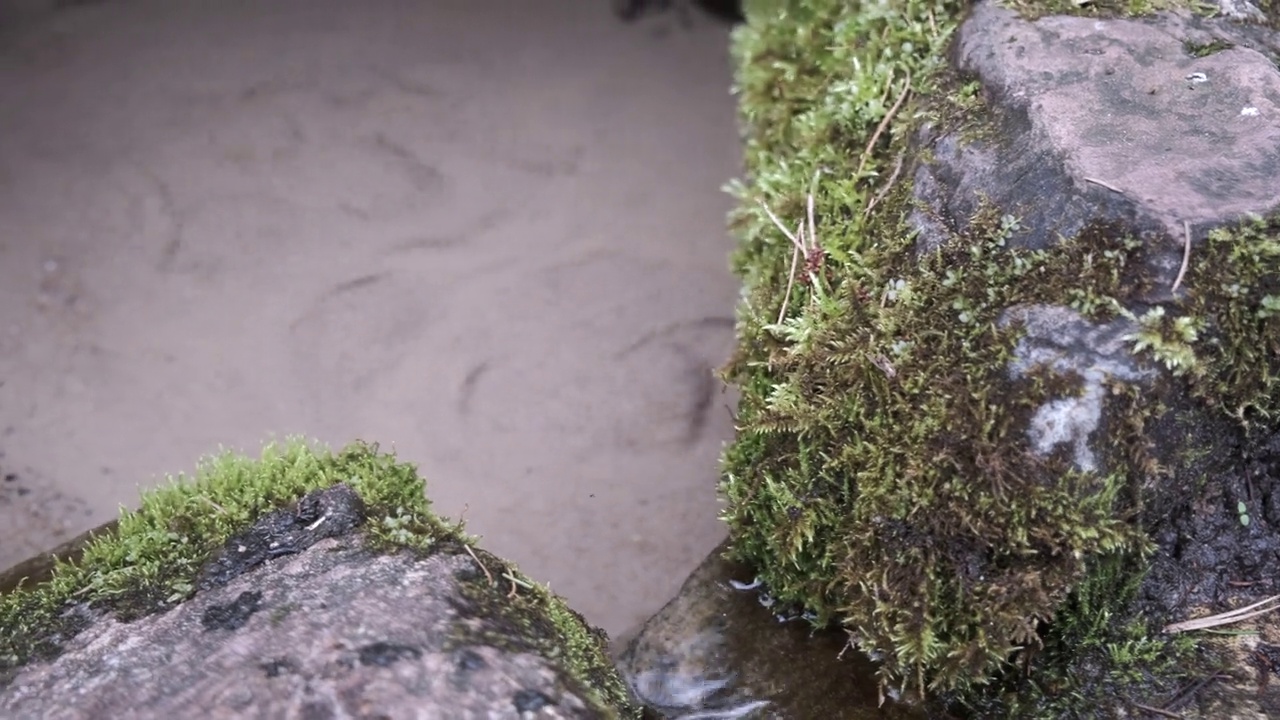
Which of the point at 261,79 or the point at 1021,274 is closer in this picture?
the point at 1021,274

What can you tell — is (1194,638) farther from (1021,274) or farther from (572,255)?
(572,255)

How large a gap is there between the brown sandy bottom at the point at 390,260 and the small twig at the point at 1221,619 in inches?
58.7

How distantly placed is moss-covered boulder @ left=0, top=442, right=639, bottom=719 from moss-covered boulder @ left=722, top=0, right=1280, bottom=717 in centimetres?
76

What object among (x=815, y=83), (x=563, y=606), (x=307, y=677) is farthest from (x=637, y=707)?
(x=815, y=83)

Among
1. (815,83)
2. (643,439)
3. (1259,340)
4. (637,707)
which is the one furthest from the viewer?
(643,439)

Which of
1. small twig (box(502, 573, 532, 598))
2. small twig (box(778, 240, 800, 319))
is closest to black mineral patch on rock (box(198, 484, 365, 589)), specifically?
small twig (box(502, 573, 532, 598))

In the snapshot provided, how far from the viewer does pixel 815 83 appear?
3.27 meters

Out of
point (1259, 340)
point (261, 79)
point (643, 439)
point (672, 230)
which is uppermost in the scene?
point (261, 79)

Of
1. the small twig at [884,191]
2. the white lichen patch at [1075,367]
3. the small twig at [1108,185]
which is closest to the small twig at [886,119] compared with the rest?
the small twig at [884,191]

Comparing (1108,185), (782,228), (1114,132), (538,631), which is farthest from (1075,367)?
(538,631)

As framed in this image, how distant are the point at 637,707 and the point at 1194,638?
4.42 feet

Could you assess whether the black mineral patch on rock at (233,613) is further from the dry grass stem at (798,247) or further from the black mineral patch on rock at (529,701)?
the dry grass stem at (798,247)

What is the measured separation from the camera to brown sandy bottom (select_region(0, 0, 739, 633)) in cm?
339

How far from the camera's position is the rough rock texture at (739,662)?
2396 mm
